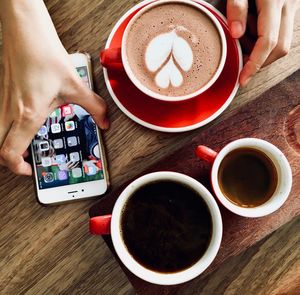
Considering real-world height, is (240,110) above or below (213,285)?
above

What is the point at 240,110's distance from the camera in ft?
2.51

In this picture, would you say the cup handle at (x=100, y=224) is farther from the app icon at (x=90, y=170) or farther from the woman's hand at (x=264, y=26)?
the woman's hand at (x=264, y=26)

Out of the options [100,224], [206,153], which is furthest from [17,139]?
[206,153]

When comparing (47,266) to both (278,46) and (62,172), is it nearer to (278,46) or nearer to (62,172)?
(62,172)

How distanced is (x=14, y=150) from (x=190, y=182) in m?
0.29

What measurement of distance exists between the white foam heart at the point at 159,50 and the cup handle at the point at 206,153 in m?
0.14

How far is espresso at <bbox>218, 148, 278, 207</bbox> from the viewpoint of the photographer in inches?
29.5

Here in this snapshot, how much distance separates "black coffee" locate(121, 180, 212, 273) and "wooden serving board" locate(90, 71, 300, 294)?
1.6 inches

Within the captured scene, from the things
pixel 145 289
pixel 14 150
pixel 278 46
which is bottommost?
pixel 145 289

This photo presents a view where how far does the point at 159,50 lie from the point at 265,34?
17cm

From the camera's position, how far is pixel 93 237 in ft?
2.83

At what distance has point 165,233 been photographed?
0.74 meters

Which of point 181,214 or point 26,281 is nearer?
point 181,214

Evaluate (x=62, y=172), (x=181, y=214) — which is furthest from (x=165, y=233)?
(x=62, y=172)
